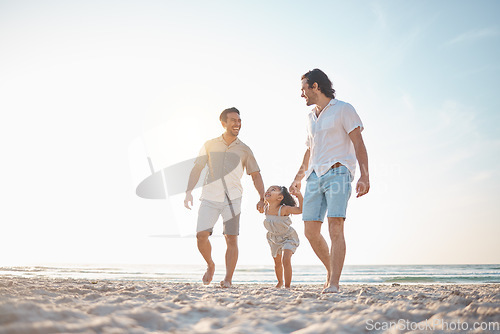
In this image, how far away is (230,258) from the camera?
17.6 ft

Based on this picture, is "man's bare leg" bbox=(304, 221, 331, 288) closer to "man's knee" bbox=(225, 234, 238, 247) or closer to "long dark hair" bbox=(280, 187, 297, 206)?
"man's knee" bbox=(225, 234, 238, 247)

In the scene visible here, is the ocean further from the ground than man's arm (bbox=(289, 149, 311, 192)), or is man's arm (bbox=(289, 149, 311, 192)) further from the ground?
man's arm (bbox=(289, 149, 311, 192))

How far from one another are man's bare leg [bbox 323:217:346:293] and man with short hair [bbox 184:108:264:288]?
1.90 metres

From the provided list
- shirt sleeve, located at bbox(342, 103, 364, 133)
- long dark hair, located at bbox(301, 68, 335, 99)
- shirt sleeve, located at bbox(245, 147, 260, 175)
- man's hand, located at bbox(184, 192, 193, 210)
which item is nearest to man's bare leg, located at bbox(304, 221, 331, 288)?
shirt sleeve, located at bbox(342, 103, 364, 133)

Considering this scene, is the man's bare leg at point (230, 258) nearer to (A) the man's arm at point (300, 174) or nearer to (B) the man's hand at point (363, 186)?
(A) the man's arm at point (300, 174)

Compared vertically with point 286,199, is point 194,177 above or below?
above

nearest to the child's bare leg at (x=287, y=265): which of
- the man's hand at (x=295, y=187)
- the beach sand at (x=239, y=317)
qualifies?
the man's hand at (x=295, y=187)

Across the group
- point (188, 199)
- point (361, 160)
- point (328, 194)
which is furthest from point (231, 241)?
point (361, 160)

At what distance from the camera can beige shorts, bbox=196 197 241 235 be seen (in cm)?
546

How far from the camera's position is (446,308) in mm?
2422

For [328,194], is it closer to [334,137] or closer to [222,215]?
[334,137]

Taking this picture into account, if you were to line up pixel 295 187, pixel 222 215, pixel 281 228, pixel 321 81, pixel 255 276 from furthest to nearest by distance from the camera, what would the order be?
pixel 255 276, pixel 281 228, pixel 222 215, pixel 295 187, pixel 321 81

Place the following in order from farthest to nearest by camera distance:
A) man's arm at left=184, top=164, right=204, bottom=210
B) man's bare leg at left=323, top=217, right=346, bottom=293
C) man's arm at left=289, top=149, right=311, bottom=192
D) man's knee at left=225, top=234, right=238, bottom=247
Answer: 1. man's arm at left=184, top=164, right=204, bottom=210
2. man's knee at left=225, top=234, right=238, bottom=247
3. man's arm at left=289, top=149, right=311, bottom=192
4. man's bare leg at left=323, top=217, right=346, bottom=293

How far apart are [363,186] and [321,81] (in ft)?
4.43
